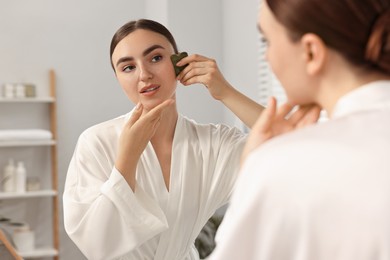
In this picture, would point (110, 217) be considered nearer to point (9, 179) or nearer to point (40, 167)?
point (9, 179)

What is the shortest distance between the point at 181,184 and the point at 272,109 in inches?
38.5

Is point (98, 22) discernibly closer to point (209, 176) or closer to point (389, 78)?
point (209, 176)

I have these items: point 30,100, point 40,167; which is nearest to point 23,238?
point 40,167

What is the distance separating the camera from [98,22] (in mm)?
Answer: 4590

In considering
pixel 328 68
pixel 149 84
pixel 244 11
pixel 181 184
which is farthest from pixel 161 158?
pixel 244 11

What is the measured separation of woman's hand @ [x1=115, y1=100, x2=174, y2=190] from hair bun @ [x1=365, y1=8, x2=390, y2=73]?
91cm

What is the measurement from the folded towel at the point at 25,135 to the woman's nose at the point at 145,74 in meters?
2.62

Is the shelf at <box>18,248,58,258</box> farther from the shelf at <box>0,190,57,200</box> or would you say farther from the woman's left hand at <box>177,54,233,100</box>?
the woman's left hand at <box>177,54,233,100</box>

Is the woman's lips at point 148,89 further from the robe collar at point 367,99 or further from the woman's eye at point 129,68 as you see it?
the robe collar at point 367,99

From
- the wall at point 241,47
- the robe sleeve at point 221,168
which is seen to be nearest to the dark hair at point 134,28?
the robe sleeve at point 221,168

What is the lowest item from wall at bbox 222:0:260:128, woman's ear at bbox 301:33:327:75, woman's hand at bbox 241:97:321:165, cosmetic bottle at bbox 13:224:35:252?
cosmetic bottle at bbox 13:224:35:252

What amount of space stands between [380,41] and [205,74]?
39.7 inches

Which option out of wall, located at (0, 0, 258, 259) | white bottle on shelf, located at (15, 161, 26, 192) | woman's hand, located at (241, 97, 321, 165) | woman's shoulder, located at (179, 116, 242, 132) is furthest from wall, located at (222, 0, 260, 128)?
woman's hand, located at (241, 97, 321, 165)

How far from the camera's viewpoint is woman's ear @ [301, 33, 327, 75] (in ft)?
2.53
